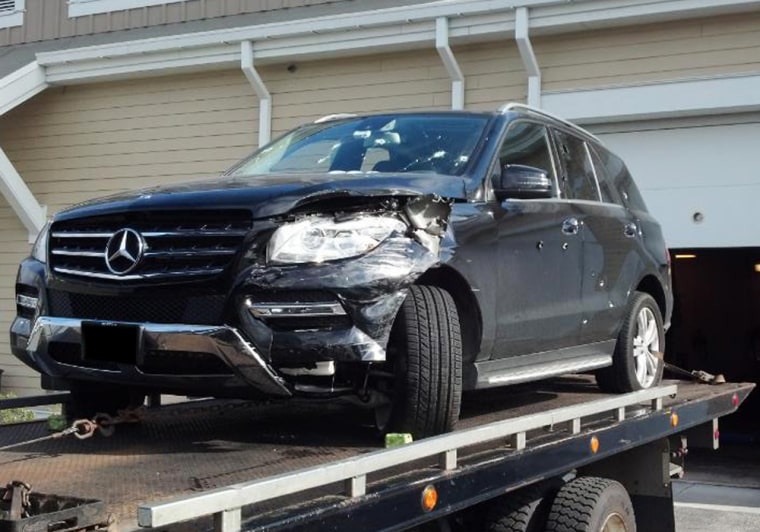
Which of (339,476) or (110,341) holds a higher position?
(110,341)

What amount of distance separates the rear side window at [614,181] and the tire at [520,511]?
217 cm

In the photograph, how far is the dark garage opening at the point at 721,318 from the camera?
16344mm

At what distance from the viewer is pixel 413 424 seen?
11.1ft

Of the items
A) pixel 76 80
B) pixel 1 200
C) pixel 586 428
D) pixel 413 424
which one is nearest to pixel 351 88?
pixel 76 80

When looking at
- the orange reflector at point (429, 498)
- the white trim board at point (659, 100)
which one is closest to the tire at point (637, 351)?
the orange reflector at point (429, 498)

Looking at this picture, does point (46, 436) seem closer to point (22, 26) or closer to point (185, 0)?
point (185, 0)

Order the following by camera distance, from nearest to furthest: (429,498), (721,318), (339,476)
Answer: (339,476)
(429,498)
(721,318)

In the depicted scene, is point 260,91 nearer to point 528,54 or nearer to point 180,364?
point 528,54

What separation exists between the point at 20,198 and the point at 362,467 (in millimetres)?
10354

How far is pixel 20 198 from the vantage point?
468 inches

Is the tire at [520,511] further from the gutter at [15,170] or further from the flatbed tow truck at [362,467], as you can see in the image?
the gutter at [15,170]

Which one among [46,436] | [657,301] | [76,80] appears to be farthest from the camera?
[76,80]

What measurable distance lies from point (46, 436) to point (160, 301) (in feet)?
3.28

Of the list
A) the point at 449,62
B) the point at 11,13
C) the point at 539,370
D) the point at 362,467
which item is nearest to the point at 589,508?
the point at 539,370
